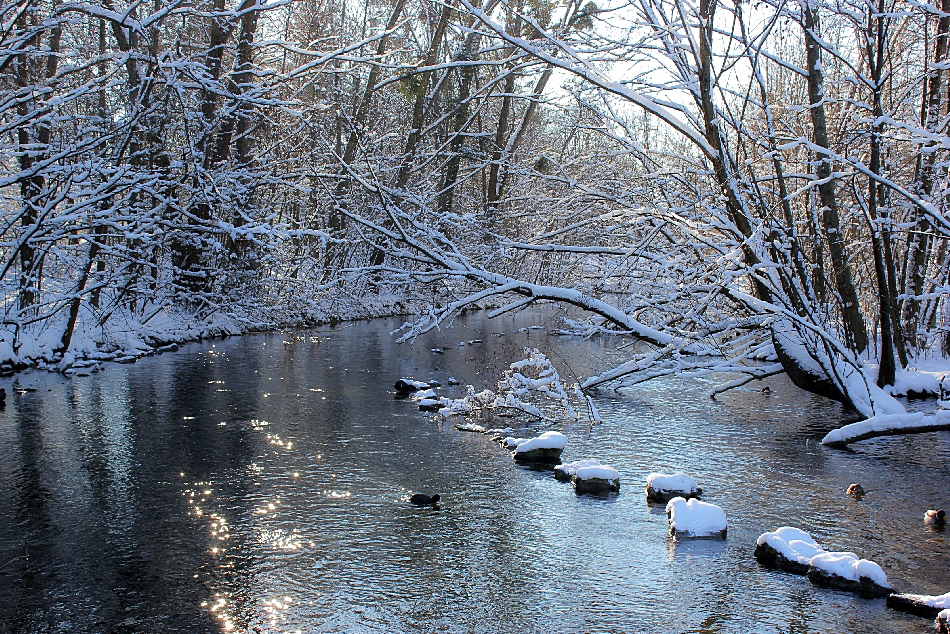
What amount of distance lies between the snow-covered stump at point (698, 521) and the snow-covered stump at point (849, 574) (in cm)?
88

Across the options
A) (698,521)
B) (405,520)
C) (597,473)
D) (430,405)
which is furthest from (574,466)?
(430,405)

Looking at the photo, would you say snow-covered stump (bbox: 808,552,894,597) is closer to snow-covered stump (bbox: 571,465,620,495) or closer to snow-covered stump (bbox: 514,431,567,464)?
snow-covered stump (bbox: 571,465,620,495)

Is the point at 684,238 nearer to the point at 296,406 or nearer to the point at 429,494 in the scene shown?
the point at 429,494

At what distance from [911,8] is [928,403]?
5.10 meters

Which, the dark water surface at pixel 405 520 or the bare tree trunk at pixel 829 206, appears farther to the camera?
the bare tree trunk at pixel 829 206

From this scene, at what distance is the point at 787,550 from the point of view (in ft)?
19.7

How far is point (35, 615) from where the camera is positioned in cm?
506

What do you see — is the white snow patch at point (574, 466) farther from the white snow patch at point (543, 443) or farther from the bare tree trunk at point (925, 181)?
the bare tree trunk at point (925, 181)

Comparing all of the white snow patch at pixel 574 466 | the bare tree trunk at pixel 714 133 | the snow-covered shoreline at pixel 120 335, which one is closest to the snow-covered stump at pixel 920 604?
the white snow patch at pixel 574 466

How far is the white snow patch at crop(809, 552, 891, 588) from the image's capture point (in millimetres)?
5520

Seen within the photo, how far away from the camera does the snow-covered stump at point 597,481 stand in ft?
25.7

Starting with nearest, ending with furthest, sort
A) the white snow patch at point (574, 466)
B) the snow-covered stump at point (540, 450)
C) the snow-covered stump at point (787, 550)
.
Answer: the snow-covered stump at point (787, 550) < the white snow patch at point (574, 466) < the snow-covered stump at point (540, 450)

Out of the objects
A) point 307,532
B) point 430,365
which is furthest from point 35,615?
point 430,365

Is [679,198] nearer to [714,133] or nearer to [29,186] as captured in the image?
[714,133]
